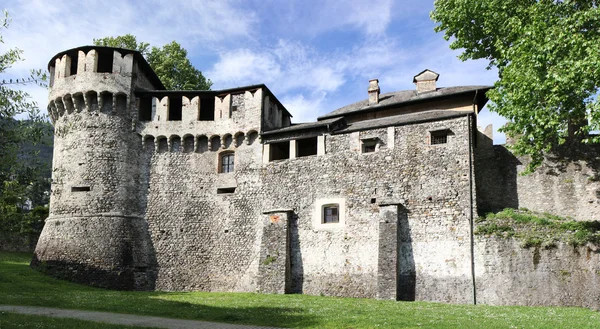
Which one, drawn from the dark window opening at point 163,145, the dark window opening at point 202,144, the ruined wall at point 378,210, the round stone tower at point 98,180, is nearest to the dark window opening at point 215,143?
the dark window opening at point 202,144

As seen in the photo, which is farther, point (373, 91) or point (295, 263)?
point (373, 91)

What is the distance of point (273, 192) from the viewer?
25.8m

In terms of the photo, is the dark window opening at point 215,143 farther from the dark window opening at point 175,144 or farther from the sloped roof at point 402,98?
the sloped roof at point 402,98

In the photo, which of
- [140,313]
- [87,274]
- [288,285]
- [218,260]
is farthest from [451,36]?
[87,274]

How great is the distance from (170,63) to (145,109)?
941 cm

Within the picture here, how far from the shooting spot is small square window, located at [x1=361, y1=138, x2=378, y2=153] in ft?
79.8

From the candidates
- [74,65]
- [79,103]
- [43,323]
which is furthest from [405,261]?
[74,65]

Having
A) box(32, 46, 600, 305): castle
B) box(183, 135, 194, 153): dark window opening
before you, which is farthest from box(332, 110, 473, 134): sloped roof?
box(183, 135, 194, 153): dark window opening

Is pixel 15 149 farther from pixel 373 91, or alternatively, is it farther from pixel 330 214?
pixel 373 91

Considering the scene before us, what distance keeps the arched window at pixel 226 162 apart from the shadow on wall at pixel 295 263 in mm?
5260

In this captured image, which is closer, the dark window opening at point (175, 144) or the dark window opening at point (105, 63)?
the dark window opening at point (175, 144)

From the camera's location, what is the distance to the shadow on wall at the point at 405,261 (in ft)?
69.7

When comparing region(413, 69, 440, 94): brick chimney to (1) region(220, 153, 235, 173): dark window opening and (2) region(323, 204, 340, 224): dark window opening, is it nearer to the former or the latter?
(2) region(323, 204, 340, 224): dark window opening

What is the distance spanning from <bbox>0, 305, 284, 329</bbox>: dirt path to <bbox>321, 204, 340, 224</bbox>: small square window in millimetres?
12260
